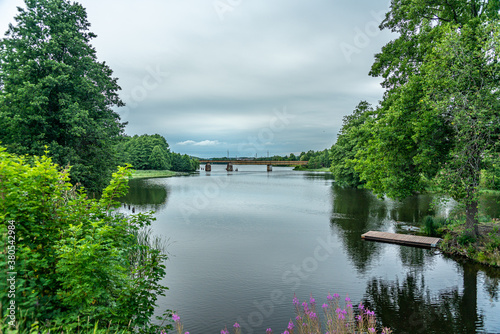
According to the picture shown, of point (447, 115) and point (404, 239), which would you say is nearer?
point (447, 115)

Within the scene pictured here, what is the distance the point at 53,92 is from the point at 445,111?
82.1 ft

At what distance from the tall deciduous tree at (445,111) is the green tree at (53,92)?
19490mm

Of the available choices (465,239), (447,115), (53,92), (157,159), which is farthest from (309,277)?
(157,159)

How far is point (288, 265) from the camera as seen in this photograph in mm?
16172

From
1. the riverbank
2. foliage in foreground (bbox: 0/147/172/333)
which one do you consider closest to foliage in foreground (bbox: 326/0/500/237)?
the riverbank

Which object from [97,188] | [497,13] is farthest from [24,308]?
[497,13]

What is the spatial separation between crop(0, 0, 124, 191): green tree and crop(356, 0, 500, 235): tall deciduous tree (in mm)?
19490

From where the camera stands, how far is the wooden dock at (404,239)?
1888 centimetres

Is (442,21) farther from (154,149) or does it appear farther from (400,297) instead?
(154,149)

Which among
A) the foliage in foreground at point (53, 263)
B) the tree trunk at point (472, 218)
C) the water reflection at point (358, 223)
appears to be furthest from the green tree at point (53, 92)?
the tree trunk at point (472, 218)

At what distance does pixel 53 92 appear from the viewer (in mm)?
22141

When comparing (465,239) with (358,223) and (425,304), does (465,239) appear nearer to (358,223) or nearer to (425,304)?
(425,304)

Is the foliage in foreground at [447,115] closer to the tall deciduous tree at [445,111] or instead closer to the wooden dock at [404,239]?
the tall deciduous tree at [445,111]

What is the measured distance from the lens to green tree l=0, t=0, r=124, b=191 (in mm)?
20594
